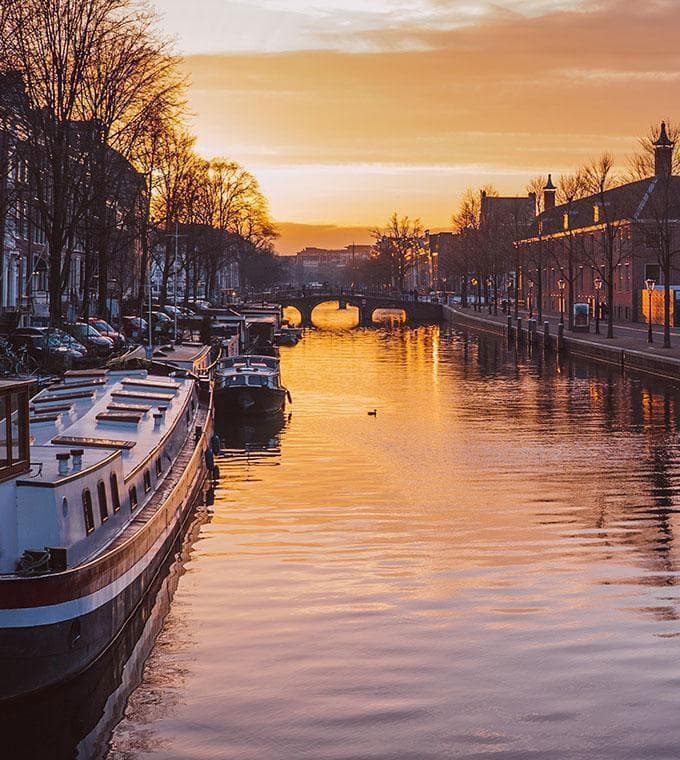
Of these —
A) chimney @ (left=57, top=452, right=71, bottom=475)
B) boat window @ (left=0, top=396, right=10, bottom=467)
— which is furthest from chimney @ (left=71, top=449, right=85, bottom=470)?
boat window @ (left=0, top=396, right=10, bottom=467)

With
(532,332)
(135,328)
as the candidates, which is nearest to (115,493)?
(135,328)

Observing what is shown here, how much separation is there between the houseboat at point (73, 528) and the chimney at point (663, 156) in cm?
5910

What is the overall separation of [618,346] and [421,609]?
56281 millimetres

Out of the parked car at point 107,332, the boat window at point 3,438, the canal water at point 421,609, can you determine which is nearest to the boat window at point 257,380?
the canal water at point 421,609

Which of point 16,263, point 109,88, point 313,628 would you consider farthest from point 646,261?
point 313,628

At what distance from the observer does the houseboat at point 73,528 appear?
15.4m

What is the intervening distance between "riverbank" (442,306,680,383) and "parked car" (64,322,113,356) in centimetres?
2649

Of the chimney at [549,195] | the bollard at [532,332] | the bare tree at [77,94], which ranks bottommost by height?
the bollard at [532,332]

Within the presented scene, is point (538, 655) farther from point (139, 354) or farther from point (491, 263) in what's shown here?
point (491, 263)

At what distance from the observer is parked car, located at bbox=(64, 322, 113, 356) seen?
5757 centimetres

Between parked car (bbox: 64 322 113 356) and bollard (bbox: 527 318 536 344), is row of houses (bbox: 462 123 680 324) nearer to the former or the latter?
bollard (bbox: 527 318 536 344)

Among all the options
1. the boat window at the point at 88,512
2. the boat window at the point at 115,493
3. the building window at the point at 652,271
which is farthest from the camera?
the building window at the point at 652,271

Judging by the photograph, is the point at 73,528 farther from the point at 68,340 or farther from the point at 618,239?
the point at 618,239

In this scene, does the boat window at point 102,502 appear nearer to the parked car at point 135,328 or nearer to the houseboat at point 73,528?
the houseboat at point 73,528
